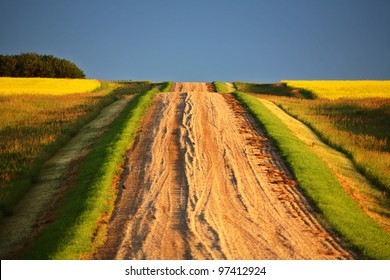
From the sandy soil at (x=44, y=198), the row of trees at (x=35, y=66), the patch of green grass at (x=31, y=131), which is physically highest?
the row of trees at (x=35, y=66)

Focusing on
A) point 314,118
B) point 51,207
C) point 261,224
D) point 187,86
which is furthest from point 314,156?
point 187,86

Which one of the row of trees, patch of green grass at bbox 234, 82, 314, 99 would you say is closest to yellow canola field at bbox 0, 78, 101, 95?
patch of green grass at bbox 234, 82, 314, 99

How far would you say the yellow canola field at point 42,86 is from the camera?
2079 inches

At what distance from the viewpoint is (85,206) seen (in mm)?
15500

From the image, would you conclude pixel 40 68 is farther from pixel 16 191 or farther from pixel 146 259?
pixel 146 259

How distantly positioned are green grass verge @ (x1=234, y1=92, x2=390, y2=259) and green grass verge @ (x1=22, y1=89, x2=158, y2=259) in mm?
6831

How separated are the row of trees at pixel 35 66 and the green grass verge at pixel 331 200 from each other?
72460 millimetres

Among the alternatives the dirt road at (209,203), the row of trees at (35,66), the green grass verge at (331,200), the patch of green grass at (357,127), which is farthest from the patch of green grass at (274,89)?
the row of trees at (35,66)

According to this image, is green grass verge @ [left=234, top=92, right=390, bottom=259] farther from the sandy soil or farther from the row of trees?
the row of trees

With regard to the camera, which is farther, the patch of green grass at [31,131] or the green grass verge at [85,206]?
the patch of green grass at [31,131]

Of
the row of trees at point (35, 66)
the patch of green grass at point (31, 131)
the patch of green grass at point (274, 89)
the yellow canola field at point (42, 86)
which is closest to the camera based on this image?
the patch of green grass at point (31, 131)

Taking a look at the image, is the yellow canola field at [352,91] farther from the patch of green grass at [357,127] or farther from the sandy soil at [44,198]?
the sandy soil at [44,198]

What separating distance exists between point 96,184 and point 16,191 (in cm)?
373

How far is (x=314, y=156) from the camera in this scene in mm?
22797
